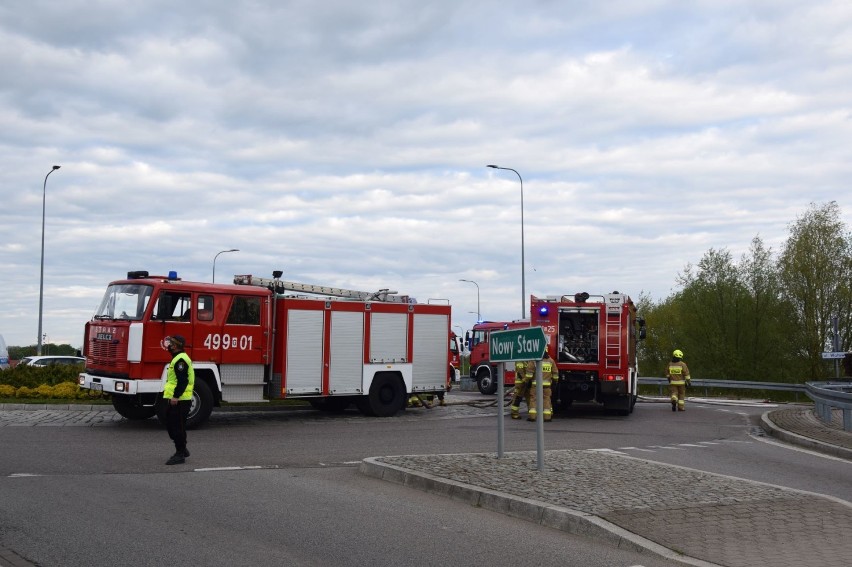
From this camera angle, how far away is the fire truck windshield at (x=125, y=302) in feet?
55.2

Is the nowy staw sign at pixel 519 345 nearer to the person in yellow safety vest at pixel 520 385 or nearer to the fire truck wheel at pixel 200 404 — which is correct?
the fire truck wheel at pixel 200 404

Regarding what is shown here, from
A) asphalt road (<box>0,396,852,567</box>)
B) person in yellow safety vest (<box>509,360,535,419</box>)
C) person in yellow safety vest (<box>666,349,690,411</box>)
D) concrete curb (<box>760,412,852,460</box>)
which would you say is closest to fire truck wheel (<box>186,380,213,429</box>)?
asphalt road (<box>0,396,852,567</box>)

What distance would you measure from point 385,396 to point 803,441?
30.1 ft

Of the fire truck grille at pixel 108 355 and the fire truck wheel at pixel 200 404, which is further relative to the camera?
the fire truck wheel at pixel 200 404

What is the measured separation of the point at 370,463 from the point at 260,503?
8.47 ft

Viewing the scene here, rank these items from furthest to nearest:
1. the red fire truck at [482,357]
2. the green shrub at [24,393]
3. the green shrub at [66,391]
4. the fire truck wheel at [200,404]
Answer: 1. the red fire truck at [482,357]
2. the green shrub at [66,391]
3. the green shrub at [24,393]
4. the fire truck wheel at [200,404]

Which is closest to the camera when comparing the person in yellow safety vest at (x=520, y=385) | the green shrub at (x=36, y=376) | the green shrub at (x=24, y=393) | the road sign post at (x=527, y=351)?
the road sign post at (x=527, y=351)

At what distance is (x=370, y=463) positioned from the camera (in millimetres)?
11383

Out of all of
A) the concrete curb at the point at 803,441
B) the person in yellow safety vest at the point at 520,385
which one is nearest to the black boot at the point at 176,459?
the person in yellow safety vest at the point at 520,385

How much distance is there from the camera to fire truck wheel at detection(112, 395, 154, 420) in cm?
1750

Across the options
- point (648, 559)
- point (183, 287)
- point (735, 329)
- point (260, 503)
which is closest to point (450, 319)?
point (183, 287)

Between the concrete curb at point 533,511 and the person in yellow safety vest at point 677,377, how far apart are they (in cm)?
1471

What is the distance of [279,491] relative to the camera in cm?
978

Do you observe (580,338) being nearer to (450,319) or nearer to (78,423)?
(450,319)
